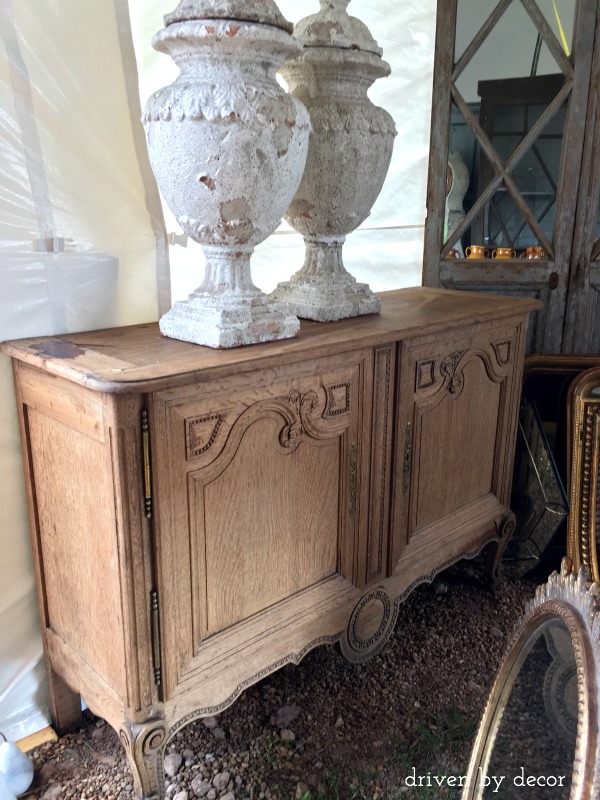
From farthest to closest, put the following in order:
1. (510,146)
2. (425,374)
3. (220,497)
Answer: (510,146) → (425,374) → (220,497)

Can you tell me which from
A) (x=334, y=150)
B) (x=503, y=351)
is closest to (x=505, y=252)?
(x=503, y=351)

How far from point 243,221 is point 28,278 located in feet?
1.66

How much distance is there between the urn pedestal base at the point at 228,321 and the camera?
136cm

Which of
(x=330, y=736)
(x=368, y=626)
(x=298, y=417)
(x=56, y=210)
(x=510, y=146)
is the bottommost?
(x=330, y=736)

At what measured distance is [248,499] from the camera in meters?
1.39

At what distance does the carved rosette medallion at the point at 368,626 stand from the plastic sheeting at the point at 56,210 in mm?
761

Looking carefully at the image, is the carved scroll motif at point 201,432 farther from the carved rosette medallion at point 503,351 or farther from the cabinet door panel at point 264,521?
the carved rosette medallion at point 503,351

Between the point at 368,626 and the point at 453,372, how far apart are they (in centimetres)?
71

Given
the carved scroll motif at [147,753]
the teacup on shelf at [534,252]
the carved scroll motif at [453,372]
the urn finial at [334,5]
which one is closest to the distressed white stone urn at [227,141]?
the urn finial at [334,5]

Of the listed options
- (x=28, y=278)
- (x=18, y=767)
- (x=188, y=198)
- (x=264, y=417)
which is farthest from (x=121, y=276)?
(x=18, y=767)

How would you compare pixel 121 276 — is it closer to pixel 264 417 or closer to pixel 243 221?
pixel 243 221

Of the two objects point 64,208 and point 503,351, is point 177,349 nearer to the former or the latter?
point 64,208

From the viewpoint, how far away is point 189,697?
1.36m

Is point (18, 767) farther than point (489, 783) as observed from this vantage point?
Yes
